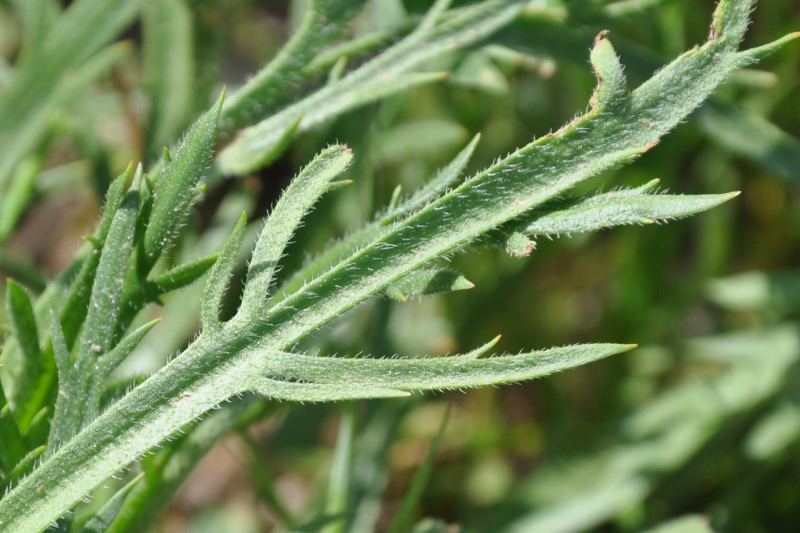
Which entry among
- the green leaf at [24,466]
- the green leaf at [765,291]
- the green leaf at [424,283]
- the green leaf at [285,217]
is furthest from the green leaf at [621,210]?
the green leaf at [765,291]

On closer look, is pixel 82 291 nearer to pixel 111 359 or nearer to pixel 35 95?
pixel 111 359

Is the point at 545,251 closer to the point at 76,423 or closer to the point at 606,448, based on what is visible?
the point at 606,448

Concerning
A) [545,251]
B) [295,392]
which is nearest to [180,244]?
[545,251]

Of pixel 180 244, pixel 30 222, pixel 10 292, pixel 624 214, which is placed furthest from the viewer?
pixel 30 222

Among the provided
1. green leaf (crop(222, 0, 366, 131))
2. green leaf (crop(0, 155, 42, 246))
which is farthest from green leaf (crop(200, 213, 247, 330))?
green leaf (crop(0, 155, 42, 246))

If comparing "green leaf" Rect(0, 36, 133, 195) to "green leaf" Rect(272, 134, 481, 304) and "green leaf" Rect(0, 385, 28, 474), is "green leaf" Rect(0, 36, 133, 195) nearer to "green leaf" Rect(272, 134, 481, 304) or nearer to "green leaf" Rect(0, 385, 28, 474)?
"green leaf" Rect(0, 385, 28, 474)

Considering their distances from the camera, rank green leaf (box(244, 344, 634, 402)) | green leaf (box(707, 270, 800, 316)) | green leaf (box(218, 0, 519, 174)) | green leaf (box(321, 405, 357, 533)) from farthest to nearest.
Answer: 1. green leaf (box(707, 270, 800, 316))
2. green leaf (box(321, 405, 357, 533))
3. green leaf (box(218, 0, 519, 174))
4. green leaf (box(244, 344, 634, 402))
